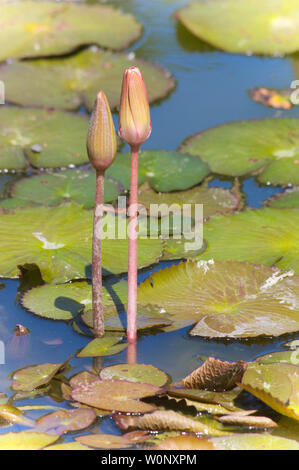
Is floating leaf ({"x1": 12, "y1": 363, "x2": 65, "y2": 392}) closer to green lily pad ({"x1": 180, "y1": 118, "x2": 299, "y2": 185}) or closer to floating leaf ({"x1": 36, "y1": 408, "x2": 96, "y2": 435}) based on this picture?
floating leaf ({"x1": 36, "y1": 408, "x2": 96, "y2": 435})

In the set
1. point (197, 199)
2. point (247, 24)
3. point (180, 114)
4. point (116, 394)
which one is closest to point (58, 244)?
point (197, 199)

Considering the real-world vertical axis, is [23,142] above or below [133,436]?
above

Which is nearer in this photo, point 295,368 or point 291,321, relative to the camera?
point 295,368

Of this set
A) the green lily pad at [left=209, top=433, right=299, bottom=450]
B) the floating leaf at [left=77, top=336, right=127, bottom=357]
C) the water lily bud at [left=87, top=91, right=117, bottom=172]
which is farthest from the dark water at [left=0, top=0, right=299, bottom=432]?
the water lily bud at [left=87, top=91, right=117, bottom=172]

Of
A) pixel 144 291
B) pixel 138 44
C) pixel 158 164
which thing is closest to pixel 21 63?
pixel 138 44

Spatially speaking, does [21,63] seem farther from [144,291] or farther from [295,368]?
[295,368]

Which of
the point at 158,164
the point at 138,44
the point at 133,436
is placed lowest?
the point at 133,436
